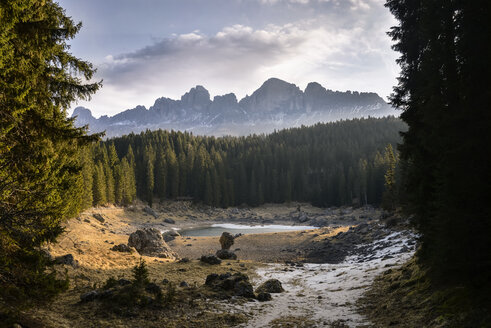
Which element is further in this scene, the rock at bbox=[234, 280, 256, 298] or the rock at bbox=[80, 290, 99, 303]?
the rock at bbox=[234, 280, 256, 298]

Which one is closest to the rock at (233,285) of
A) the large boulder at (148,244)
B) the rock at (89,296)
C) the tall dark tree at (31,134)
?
the rock at (89,296)

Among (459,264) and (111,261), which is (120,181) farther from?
(459,264)

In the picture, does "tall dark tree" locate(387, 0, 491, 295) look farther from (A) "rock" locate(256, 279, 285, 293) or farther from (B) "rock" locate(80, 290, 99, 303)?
(B) "rock" locate(80, 290, 99, 303)

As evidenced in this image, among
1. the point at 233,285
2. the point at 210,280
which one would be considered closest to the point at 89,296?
the point at 210,280

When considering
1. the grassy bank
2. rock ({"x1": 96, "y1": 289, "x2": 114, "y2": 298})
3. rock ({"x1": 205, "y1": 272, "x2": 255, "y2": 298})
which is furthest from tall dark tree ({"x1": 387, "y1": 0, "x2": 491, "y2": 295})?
rock ({"x1": 96, "y1": 289, "x2": 114, "y2": 298})

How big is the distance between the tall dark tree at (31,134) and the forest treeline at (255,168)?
196 feet

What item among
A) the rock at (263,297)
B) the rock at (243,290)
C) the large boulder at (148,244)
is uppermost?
the rock at (243,290)

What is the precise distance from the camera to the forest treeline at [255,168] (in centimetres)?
8594

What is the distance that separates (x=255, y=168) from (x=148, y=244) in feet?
284

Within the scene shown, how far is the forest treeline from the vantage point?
85938 mm

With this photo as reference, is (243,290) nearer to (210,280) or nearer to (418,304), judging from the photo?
(210,280)

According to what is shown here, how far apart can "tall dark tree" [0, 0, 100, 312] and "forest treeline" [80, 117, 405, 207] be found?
5984 centimetres

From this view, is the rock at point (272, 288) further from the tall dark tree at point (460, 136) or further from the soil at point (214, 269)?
the tall dark tree at point (460, 136)

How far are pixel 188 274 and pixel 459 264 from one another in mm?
13790
